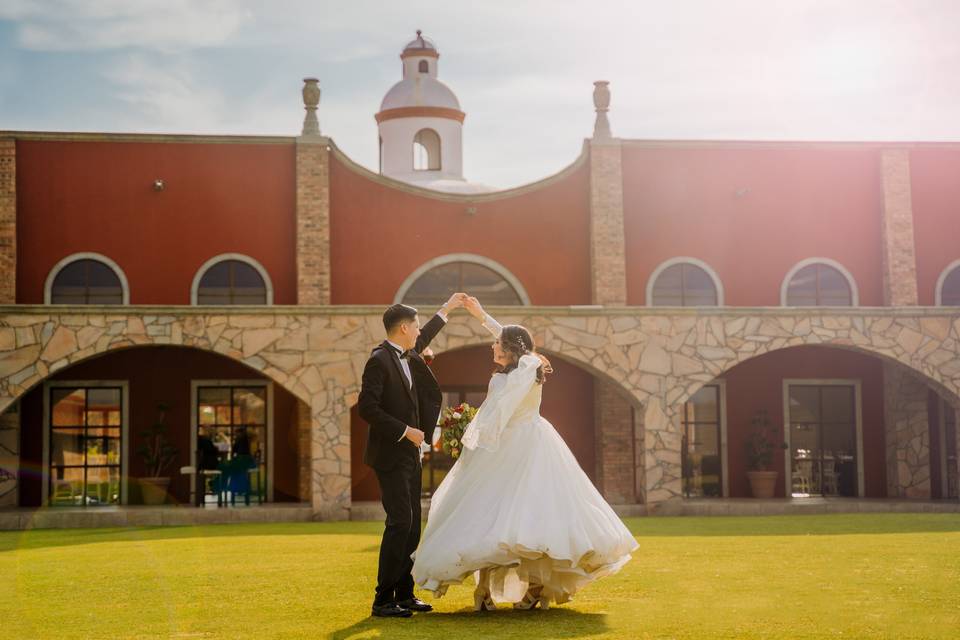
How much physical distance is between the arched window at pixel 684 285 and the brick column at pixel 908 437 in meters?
3.16

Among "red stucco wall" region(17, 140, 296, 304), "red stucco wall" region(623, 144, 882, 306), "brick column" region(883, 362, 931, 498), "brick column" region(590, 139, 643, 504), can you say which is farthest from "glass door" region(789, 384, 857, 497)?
"red stucco wall" region(17, 140, 296, 304)

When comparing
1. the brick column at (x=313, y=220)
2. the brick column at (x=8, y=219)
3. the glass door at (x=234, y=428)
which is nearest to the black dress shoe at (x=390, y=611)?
the glass door at (x=234, y=428)

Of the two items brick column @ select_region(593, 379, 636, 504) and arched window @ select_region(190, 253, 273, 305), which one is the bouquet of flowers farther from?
arched window @ select_region(190, 253, 273, 305)

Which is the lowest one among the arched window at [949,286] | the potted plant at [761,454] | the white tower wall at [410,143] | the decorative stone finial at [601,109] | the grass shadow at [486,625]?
the grass shadow at [486,625]

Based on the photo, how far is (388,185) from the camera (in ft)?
67.3

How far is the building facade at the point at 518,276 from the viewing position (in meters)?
19.4

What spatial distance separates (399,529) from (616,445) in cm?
1271

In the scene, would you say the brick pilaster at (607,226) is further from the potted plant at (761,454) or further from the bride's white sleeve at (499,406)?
the bride's white sleeve at (499,406)

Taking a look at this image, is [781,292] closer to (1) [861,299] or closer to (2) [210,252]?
(1) [861,299]

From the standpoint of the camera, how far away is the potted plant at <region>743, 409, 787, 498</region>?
65.4 feet

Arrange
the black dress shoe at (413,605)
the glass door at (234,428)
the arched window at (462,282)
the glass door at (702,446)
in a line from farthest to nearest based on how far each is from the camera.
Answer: the arched window at (462,282), the glass door at (702,446), the glass door at (234,428), the black dress shoe at (413,605)

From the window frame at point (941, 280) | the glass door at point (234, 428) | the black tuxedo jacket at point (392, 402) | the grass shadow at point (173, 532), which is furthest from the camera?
the window frame at point (941, 280)

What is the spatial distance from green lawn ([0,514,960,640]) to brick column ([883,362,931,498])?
7.21 metres

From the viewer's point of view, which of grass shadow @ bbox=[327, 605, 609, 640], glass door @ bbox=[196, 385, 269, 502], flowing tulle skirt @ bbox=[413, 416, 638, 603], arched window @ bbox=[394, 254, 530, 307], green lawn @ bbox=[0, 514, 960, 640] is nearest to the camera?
grass shadow @ bbox=[327, 605, 609, 640]
